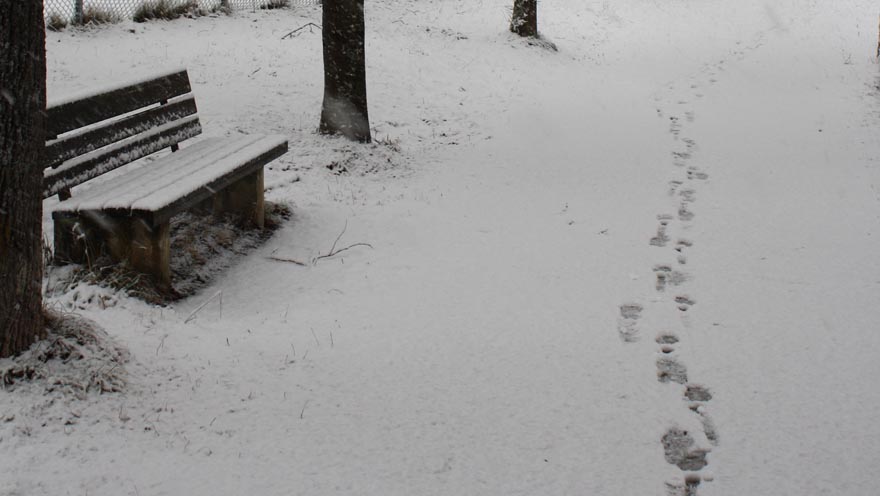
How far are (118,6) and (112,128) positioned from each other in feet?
22.0

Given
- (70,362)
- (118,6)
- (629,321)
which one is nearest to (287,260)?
(70,362)

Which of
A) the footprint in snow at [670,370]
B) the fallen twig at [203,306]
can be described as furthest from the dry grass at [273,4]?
the footprint in snow at [670,370]

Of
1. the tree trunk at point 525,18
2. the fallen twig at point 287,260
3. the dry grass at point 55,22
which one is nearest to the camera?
the fallen twig at point 287,260

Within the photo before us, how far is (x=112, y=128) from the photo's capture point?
499 cm

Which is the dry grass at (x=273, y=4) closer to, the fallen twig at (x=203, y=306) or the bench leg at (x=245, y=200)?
the bench leg at (x=245, y=200)

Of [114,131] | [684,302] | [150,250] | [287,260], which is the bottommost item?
[287,260]

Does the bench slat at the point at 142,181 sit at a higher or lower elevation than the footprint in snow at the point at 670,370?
higher

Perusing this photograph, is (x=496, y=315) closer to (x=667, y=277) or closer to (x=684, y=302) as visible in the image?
(x=684, y=302)

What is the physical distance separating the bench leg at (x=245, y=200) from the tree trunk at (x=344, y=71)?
2.15m

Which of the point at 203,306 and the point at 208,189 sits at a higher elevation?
the point at 208,189

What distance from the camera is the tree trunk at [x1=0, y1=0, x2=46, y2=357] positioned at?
2990 millimetres

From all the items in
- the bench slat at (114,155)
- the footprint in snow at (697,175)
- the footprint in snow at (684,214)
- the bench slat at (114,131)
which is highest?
the bench slat at (114,131)

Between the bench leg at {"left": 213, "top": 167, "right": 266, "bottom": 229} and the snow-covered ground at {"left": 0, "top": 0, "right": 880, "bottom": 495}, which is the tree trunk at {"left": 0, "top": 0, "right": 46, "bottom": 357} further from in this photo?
the bench leg at {"left": 213, "top": 167, "right": 266, "bottom": 229}

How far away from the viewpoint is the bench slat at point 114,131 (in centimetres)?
446
